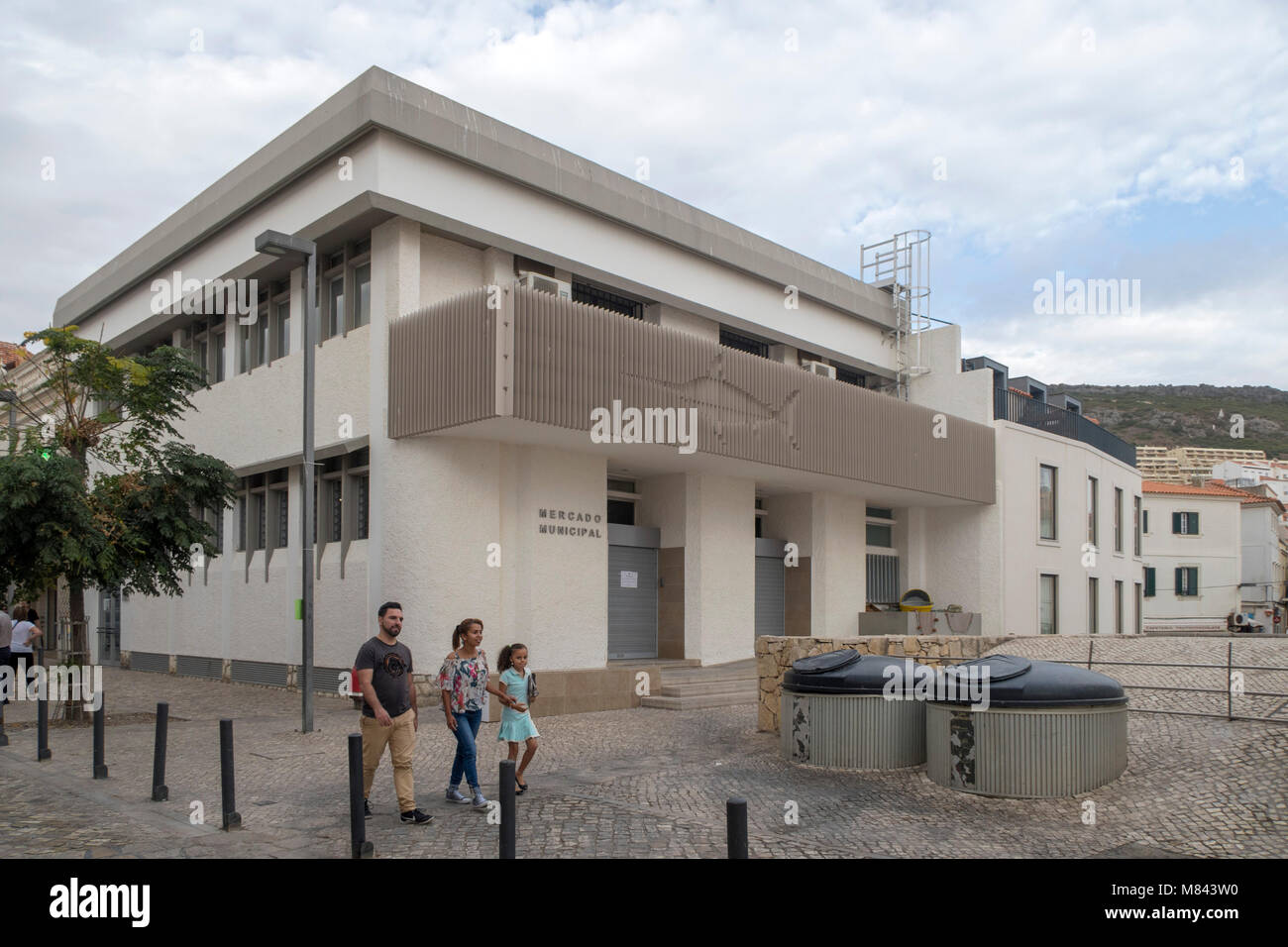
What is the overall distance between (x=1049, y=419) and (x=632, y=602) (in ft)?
51.7

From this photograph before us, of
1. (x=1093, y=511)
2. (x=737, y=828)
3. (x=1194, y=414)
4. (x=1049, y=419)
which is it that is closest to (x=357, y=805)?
(x=737, y=828)

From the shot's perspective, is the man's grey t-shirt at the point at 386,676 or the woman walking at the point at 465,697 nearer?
the man's grey t-shirt at the point at 386,676

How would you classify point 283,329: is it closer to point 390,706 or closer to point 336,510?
point 336,510

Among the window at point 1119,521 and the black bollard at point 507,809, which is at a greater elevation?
the window at point 1119,521

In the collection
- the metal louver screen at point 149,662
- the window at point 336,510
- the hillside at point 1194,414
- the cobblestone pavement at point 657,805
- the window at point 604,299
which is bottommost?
the metal louver screen at point 149,662

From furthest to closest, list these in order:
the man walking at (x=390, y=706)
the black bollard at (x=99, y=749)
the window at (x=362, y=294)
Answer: the window at (x=362, y=294) < the black bollard at (x=99, y=749) < the man walking at (x=390, y=706)

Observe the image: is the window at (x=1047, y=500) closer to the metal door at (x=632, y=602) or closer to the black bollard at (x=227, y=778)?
the metal door at (x=632, y=602)

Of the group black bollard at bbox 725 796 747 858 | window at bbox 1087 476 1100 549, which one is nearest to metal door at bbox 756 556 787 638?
window at bbox 1087 476 1100 549

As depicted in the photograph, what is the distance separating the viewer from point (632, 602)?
2164 centimetres

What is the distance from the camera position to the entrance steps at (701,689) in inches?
663

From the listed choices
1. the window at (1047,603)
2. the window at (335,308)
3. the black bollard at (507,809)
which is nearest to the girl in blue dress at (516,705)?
the black bollard at (507,809)

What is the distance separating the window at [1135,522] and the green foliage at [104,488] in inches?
1194

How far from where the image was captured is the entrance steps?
16.8 m
